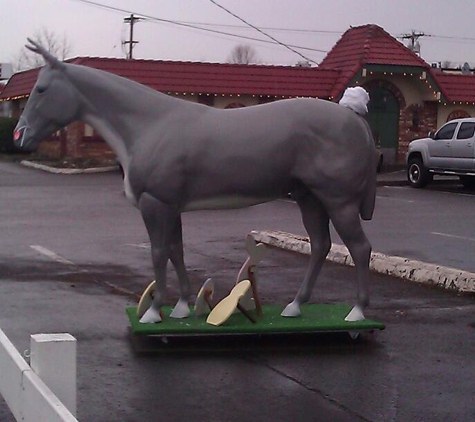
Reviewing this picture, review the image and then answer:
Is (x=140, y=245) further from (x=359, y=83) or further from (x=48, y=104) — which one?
(x=359, y=83)

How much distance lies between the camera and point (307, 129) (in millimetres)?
6961

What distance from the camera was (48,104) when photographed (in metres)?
6.96

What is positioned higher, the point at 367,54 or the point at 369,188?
the point at 367,54

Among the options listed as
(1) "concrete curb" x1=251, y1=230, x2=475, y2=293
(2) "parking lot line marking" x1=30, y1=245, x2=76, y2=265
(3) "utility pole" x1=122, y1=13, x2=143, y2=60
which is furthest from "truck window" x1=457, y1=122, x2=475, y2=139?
(3) "utility pole" x1=122, y1=13, x2=143, y2=60

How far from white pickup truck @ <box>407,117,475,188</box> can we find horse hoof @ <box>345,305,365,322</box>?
60.0 feet

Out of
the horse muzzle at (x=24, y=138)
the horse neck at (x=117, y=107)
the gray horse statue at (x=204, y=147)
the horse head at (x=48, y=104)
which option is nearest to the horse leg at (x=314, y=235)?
the gray horse statue at (x=204, y=147)

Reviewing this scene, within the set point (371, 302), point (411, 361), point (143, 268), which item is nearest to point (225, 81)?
point (143, 268)

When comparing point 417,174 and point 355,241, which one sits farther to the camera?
point 417,174

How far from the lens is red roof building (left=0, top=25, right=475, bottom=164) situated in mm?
31172

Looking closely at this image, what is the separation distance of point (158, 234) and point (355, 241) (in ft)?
5.21

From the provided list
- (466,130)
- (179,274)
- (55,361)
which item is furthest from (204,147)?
(466,130)

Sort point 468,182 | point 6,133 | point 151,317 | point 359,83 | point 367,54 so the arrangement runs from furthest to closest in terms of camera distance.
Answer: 1. point 6,133
2. point 359,83
3. point 367,54
4. point 468,182
5. point 151,317

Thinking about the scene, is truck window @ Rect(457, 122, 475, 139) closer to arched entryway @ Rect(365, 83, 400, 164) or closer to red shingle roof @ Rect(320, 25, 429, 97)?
red shingle roof @ Rect(320, 25, 429, 97)

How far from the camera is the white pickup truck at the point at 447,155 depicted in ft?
81.3
